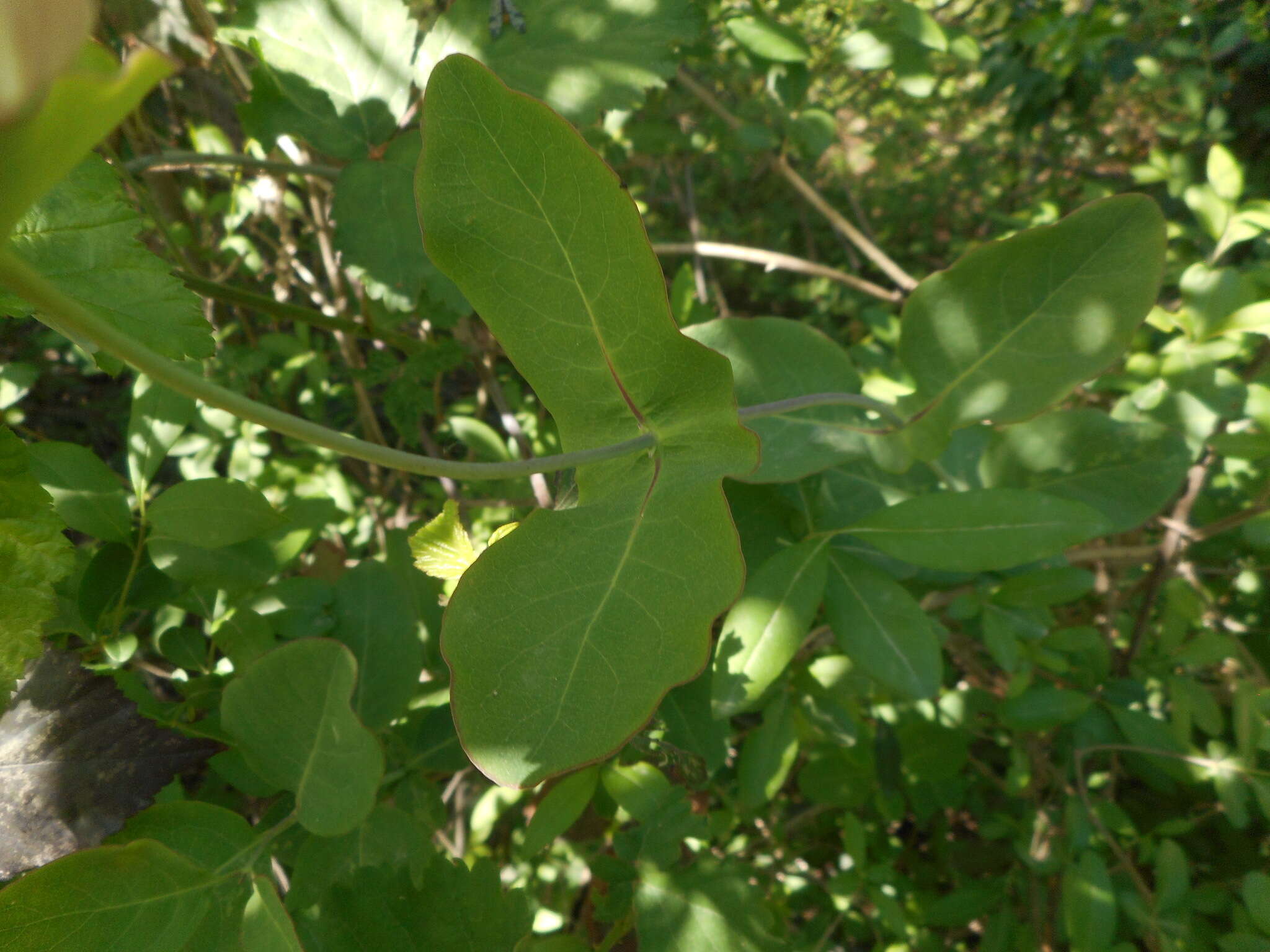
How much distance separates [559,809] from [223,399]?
0.83 metres

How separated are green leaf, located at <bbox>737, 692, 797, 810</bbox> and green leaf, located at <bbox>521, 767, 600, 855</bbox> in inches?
10.1

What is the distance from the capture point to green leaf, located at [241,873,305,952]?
69 cm

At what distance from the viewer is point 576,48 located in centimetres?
107

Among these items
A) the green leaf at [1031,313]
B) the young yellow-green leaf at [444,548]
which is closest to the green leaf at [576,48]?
the green leaf at [1031,313]

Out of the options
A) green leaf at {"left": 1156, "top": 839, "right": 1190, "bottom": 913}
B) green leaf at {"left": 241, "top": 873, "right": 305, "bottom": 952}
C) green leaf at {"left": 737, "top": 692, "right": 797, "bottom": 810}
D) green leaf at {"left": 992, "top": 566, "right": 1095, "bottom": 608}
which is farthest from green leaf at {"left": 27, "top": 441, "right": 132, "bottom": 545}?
green leaf at {"left": 1156, "top": 839, "right": 1190, "bottom": 913}

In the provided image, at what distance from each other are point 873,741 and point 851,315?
1997 millimetres

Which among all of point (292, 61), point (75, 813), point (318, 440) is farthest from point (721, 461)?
point (292, 61)

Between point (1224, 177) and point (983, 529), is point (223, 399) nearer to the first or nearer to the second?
point (983, 529)

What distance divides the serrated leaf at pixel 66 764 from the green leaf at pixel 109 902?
5 centimetres

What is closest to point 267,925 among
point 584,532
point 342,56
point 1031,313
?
point 584,532

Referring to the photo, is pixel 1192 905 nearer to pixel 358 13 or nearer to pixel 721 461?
pixel 721 461

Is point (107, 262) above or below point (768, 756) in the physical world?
above

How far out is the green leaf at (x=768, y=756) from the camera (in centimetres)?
116

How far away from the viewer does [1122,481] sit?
108cm
